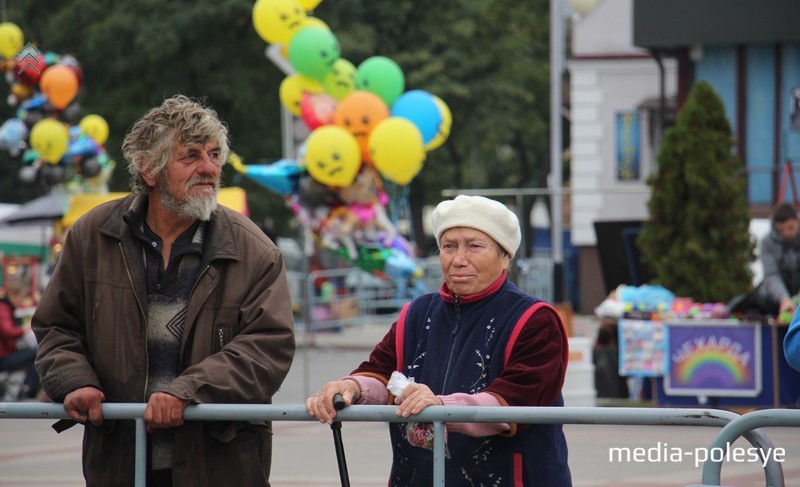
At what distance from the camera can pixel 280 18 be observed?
15953mm

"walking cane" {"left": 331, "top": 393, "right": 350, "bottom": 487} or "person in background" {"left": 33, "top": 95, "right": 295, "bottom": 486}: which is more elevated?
"person in background" {"left": 33, "top": 95, "right": 295, "bottom": 486}

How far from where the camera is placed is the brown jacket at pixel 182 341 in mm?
4105

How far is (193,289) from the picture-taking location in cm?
417

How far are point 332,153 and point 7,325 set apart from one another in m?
4.09

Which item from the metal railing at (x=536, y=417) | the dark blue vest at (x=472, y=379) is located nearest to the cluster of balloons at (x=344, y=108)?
the dark blue vest at (x=472, y=379)

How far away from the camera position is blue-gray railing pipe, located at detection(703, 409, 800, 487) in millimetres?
3619

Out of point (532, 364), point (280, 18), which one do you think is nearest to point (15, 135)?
point (280, 18)

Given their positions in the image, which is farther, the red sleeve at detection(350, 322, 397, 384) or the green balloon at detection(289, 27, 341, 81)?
the green balloon at detection(289, 27, 341, 81)

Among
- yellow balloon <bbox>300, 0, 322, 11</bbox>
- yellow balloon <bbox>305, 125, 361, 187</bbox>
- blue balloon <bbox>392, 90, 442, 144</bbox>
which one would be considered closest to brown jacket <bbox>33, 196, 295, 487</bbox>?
yellow balloon <bbox>305, 125, 361, 187</bbox>

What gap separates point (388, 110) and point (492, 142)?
64.5 ft

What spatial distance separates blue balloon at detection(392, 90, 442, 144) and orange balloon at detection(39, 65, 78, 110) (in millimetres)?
4868

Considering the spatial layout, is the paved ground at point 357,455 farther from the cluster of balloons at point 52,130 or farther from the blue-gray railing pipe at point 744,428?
the cluster of balloons at point 52,130

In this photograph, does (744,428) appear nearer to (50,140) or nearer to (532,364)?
(532,364)

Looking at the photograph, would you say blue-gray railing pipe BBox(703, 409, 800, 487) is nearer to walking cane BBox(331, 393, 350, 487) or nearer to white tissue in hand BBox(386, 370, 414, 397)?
white tissue in hand BBox(386, 370, 414, 397)
